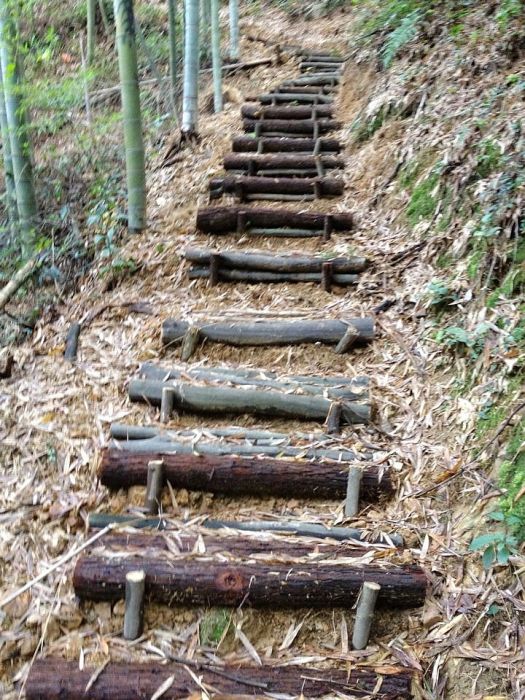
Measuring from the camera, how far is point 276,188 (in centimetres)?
637

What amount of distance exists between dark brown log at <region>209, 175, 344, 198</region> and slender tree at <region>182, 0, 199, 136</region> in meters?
1.73

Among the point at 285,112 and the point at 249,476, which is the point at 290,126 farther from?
the point at 249,476

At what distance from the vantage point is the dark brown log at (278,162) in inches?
266

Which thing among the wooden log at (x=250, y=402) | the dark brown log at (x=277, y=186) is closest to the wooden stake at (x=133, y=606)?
the wooden log at (x=250, y=402)

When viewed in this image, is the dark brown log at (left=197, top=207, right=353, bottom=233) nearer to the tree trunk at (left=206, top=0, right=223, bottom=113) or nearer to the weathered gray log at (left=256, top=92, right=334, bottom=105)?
the weathered gray log at (left=256, top=92, right=334, bottom=105)

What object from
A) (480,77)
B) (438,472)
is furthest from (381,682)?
(480,77)

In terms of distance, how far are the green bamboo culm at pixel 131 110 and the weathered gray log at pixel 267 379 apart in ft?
7.34

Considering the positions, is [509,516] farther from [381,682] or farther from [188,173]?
[188,173]

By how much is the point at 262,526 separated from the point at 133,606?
28.9 inches

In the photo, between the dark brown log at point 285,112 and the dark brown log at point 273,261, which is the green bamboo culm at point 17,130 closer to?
the dark brown log at point 273,261

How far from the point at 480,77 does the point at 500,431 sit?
423 centimetres

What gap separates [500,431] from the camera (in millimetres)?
2760

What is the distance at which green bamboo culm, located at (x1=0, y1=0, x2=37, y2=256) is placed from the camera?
217 inches

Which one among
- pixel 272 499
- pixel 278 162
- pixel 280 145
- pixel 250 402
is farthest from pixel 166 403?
pixel 280 145
